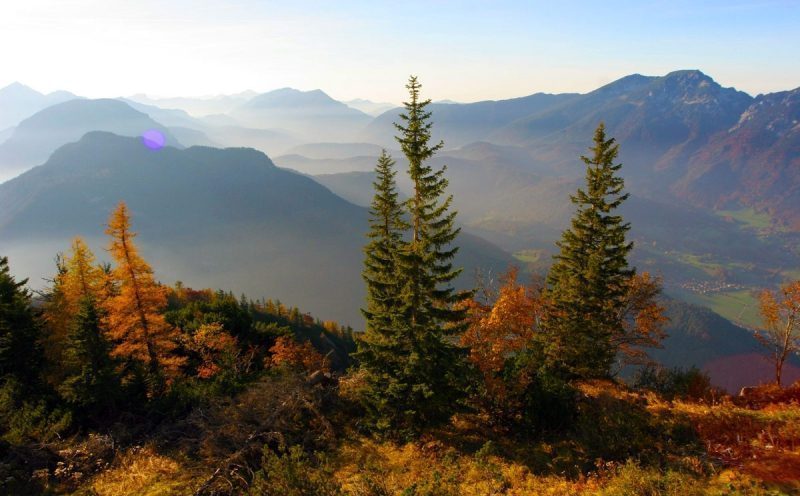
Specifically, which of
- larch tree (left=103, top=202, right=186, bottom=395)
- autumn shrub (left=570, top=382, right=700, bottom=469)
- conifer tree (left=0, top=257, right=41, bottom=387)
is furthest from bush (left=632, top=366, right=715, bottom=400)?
conifer tree (left=0, top=257, right=41, bottom=387)

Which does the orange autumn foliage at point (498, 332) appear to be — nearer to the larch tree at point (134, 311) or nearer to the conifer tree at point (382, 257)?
the conifer tree at point (382, 257)

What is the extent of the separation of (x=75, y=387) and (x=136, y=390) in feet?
9.96

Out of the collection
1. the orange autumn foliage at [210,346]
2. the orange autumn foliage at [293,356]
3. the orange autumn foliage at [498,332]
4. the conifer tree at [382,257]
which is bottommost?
the orange autumn foliage at [293,356]

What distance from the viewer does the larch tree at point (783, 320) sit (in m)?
27.3

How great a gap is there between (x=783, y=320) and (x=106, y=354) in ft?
143

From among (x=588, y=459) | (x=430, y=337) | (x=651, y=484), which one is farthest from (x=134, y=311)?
(x=651, y=484)

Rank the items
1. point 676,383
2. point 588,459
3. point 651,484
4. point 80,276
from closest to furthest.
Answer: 1. point 651,484
2. point 588,459
3. point 676,383
4. point 80,276

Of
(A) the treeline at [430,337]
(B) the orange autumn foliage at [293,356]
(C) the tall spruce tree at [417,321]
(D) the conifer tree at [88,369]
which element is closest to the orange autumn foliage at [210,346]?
(B) the orange autumn foliage at [293,356]

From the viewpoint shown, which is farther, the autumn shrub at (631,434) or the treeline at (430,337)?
the treeline at (430,337)

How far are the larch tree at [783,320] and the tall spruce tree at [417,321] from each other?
22.7m

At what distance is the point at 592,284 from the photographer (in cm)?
2738

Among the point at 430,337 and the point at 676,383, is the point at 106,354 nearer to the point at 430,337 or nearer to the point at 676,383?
the point at 430,337

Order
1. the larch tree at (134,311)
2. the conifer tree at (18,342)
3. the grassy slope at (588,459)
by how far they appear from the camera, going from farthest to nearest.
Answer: the larch tree at (134,311) → the conifer tree at (18,342) → the grassy slope at (588,459)

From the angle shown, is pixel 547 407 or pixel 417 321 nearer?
pixel 547 407
